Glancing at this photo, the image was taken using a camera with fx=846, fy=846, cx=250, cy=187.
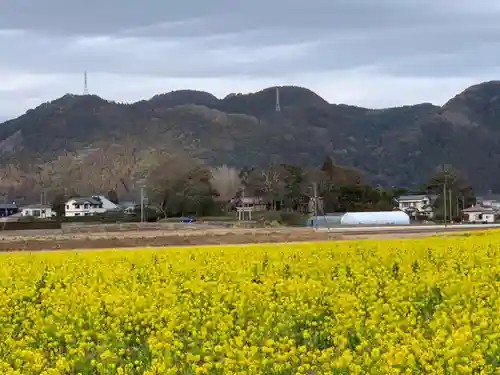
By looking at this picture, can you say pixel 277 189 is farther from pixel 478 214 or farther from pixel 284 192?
pixel 478 214

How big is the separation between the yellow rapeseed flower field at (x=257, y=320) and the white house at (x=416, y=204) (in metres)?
87.6

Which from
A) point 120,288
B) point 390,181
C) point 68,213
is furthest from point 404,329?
point 390,181

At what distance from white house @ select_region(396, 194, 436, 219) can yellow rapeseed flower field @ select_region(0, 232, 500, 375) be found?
87.6 metres

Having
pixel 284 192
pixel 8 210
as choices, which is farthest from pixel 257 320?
pixel 8 210

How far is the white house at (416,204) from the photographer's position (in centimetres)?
10403

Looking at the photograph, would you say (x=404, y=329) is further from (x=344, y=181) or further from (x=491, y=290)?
(x=344, y=181)

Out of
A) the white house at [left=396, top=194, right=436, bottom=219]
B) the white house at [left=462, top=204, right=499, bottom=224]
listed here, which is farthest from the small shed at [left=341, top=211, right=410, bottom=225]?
the white house at [left=396, top=194, right=436, bottom=219]

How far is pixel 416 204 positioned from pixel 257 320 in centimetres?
10699

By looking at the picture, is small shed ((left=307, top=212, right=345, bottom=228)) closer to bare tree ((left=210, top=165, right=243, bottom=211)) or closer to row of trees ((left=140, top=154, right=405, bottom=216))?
row of trees ((left=140, top=154, right=405, bottom=216))

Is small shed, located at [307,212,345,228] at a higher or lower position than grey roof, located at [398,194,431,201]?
lower

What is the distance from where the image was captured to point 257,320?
10.4 m

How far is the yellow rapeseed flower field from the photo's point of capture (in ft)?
24.3

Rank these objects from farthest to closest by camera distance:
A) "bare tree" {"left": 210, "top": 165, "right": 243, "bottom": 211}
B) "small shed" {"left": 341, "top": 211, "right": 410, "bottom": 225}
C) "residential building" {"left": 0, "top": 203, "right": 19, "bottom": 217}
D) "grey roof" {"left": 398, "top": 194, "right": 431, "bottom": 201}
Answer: "residential building" {"left": 0, "top": 203, "right": 19, "bottom": 217} → "grey roof" {"left": 398, "top": 194, "right": 431, "bottom": 201} → "bare tree" {"left": 210, "top": 165, "right": 243, "bottom": 211} → "small shed" {"left": 341, "top": 211, "right": 410, "bottom": 225}

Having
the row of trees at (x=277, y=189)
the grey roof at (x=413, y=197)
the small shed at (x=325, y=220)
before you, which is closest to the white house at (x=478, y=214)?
the row of trees at (x=277, y=189)
